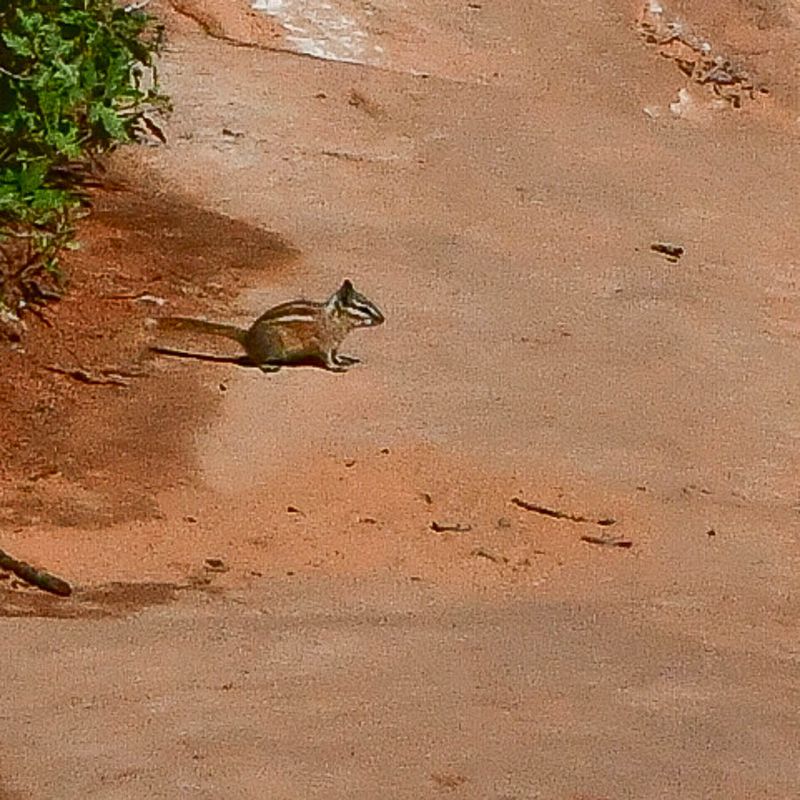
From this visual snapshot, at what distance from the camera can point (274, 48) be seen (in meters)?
9.35

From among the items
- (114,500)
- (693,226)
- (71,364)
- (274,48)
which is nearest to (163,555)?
(114,500)

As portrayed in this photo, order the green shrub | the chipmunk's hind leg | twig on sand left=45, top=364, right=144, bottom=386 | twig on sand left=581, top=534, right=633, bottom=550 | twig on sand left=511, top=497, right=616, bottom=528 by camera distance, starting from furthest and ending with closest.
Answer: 1. the green shrub
2. the chipmunk's hind leg
3. twig on sand left=45, top=364, right=144, bottom=386
4. twig on sand left=511, top=497, right=616, bottom=528
5. twig on sand left=581, top=534, right=633, bottom=550

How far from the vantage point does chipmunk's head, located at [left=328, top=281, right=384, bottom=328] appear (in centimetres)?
651

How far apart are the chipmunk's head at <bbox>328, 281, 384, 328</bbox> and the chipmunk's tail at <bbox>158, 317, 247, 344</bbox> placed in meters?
0.34

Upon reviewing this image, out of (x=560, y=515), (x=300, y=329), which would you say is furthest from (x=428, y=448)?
(x=300, y=329)

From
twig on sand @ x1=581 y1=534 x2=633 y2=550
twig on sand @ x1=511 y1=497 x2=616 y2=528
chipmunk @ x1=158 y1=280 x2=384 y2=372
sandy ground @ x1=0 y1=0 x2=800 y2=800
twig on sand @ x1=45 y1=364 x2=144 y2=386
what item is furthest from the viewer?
chipmunk @ x1=158 y1=280 x2=384 y2=372

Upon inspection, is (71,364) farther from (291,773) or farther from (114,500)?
(291,773)

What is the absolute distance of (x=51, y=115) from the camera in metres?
7.00

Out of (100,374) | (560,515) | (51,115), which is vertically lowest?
(100,374)

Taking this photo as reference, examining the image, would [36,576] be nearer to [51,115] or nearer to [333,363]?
[333,363]

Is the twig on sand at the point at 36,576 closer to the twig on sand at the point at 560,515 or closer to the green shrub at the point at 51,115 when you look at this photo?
the twig on sand at the point at 560,515

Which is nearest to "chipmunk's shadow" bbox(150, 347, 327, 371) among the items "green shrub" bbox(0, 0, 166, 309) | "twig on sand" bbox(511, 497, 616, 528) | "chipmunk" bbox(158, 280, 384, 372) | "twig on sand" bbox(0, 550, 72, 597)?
"chipmunk" bbox(158, 280, 384, 372)

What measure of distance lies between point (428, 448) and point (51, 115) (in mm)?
2145

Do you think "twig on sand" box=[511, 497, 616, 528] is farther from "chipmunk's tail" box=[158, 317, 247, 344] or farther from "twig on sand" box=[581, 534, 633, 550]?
"chipmunk's tail" box=[158, 317, 247, 344]
